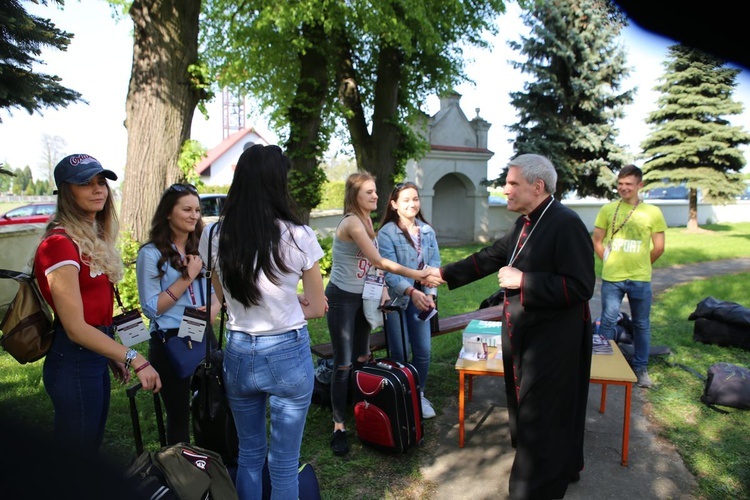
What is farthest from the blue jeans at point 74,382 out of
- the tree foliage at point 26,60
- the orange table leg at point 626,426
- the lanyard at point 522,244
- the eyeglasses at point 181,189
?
the orange table leg at point 626,426

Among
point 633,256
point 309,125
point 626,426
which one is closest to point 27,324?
point 626,426

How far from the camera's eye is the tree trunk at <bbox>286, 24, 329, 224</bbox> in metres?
10.6

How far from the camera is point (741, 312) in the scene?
627 cm

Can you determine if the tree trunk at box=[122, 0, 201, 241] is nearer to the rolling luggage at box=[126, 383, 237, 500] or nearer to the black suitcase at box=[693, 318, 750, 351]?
the rolling luggage at box=[126, 383, 237, 500]

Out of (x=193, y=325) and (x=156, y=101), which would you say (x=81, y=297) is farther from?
(x=156, y=101)

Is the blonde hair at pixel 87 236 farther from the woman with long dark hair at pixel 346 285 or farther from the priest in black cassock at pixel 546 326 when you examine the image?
the priest in black cassock at pixel 546 326

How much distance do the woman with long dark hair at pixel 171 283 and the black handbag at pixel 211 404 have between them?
21 cm

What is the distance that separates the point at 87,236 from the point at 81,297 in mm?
302

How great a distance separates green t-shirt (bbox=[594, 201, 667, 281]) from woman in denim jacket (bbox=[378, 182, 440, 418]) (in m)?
1.98

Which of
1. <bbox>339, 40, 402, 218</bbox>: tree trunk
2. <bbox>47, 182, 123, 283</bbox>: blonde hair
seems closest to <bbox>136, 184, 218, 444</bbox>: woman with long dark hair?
<bbox>47, 182, 123, 283</bbox>: blonde hair

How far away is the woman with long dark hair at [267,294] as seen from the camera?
7.64 feet

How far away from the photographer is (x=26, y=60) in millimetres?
2158

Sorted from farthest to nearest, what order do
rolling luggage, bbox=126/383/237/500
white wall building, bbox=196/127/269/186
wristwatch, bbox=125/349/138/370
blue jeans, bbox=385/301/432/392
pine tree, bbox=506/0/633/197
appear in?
white wall building, bbox=196/127/269/186
pine tree, bbox=506/0/633/197
blue jeans, bbox=385/301/432/392
wristwatch, bbox=125/349/138/370
rolling luggage, bbox=126/383/237/500

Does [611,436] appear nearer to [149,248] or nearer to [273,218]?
[273,218]
